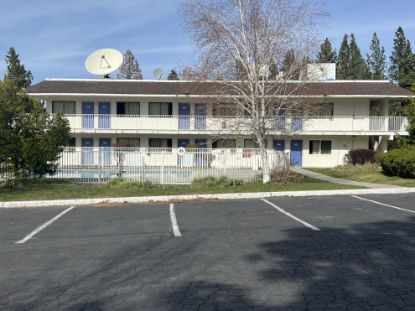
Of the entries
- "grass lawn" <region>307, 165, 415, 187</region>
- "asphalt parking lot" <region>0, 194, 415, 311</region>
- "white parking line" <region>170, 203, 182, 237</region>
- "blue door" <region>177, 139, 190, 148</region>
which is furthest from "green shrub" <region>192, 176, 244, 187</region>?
"blue door" <region>177, 139, 190, 148</region>

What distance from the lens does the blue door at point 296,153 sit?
3422 cm

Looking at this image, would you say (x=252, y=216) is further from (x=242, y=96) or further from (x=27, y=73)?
(x=27, y=73)

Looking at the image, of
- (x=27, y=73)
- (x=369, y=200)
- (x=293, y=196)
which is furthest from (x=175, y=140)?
(x=27, y=73)

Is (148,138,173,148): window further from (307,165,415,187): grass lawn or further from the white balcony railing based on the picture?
(307,165,415,187): grass lawn

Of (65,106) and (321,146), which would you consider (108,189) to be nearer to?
(65,106)

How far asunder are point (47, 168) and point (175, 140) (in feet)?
51.3

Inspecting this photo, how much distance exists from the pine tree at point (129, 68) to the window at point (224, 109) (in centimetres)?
4376

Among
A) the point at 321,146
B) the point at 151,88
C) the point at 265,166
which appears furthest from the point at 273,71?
the point at 321,146

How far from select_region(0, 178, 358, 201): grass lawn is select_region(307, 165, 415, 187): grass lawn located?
369cm

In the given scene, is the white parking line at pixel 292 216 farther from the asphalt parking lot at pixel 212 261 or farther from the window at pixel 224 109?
the window at pixel 224 109

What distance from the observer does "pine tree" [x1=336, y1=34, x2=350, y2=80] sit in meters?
62.0

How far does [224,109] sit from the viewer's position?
23.0 m

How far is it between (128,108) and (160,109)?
2.28 meters

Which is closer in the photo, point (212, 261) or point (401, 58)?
point (212, 261)
